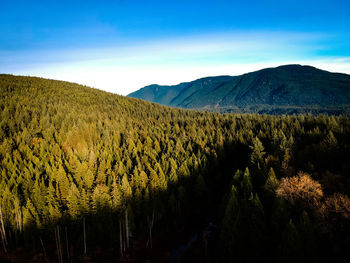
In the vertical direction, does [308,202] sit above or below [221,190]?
above

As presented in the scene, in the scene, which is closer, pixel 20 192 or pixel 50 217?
pixel 50 217

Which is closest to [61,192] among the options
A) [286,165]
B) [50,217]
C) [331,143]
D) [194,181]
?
[50,217]

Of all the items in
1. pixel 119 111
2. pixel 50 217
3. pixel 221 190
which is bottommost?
pixel 221 190

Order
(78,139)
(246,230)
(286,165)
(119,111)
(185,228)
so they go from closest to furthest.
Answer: (246,230), (185,228), (286,165), (78,139), (119,111)

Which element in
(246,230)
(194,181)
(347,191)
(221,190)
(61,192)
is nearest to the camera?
(246,230)

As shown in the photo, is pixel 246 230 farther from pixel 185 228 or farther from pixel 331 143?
pixel 331 143

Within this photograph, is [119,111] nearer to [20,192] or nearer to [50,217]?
[20,192]
